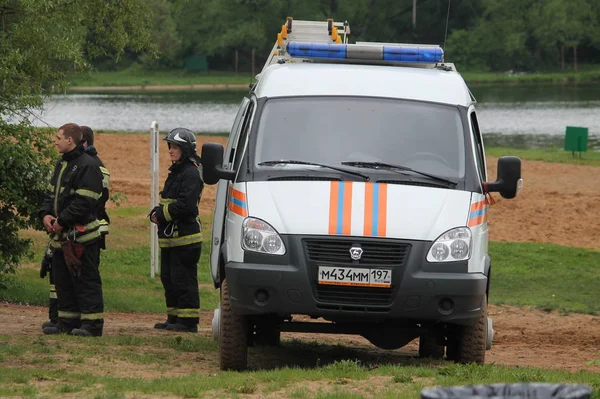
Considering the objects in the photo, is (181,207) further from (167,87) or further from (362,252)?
(167,87)

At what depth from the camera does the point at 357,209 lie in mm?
8383

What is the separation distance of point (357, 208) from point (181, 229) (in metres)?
3.32

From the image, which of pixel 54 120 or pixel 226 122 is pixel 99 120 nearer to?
pixel 54 120

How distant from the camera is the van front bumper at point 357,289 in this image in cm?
824

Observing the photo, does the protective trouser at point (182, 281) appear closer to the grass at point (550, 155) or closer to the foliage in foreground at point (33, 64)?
the foliage in foreground at point (33, 64)

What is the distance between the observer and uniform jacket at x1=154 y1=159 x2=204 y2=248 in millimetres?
11109

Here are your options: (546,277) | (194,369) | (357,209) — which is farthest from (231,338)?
(546,277)

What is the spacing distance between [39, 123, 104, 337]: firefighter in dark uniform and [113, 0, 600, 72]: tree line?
86575mm

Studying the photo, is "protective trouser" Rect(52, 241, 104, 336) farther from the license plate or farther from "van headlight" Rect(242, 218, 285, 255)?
the license plate

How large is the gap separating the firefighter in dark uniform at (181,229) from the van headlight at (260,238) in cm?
275

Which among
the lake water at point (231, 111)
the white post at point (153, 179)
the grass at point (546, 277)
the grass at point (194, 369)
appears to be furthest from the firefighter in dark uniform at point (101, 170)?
the lake water at point (231, 111)

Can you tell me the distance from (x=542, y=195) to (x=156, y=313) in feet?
40.3

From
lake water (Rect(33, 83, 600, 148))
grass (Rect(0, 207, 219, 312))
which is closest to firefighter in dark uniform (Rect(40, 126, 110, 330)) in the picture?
grass (Rect(0, 207, 219, 312))

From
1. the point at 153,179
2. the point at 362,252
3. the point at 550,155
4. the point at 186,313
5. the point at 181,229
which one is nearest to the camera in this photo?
the point at 362,252
